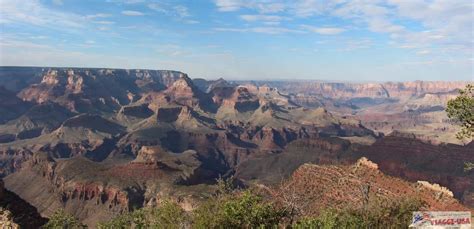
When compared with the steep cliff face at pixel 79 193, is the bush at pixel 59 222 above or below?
above

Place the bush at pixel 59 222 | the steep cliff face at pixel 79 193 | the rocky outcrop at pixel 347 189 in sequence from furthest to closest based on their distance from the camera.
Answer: the steep cliff face at pixel 79 193, the rocky outcrop at pixel 347 189, the bush at pixel 59 222

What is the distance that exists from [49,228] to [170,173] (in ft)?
366

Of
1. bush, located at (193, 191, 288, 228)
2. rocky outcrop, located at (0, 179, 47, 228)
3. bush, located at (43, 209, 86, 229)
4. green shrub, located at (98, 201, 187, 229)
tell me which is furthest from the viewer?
rocky outcrop, located at (0, 179, 47, 228)

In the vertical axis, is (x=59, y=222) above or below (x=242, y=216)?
below

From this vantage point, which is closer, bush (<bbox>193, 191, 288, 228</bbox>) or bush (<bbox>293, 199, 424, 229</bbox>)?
bush (<bbox>193, 191, 288, 228</bbox>)

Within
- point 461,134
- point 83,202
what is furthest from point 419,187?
point 83,202

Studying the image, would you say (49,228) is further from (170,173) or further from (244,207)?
(170,173)

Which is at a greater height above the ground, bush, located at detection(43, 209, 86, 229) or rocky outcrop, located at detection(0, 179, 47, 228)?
bush, located at detection(43, 209, 86, 229)
